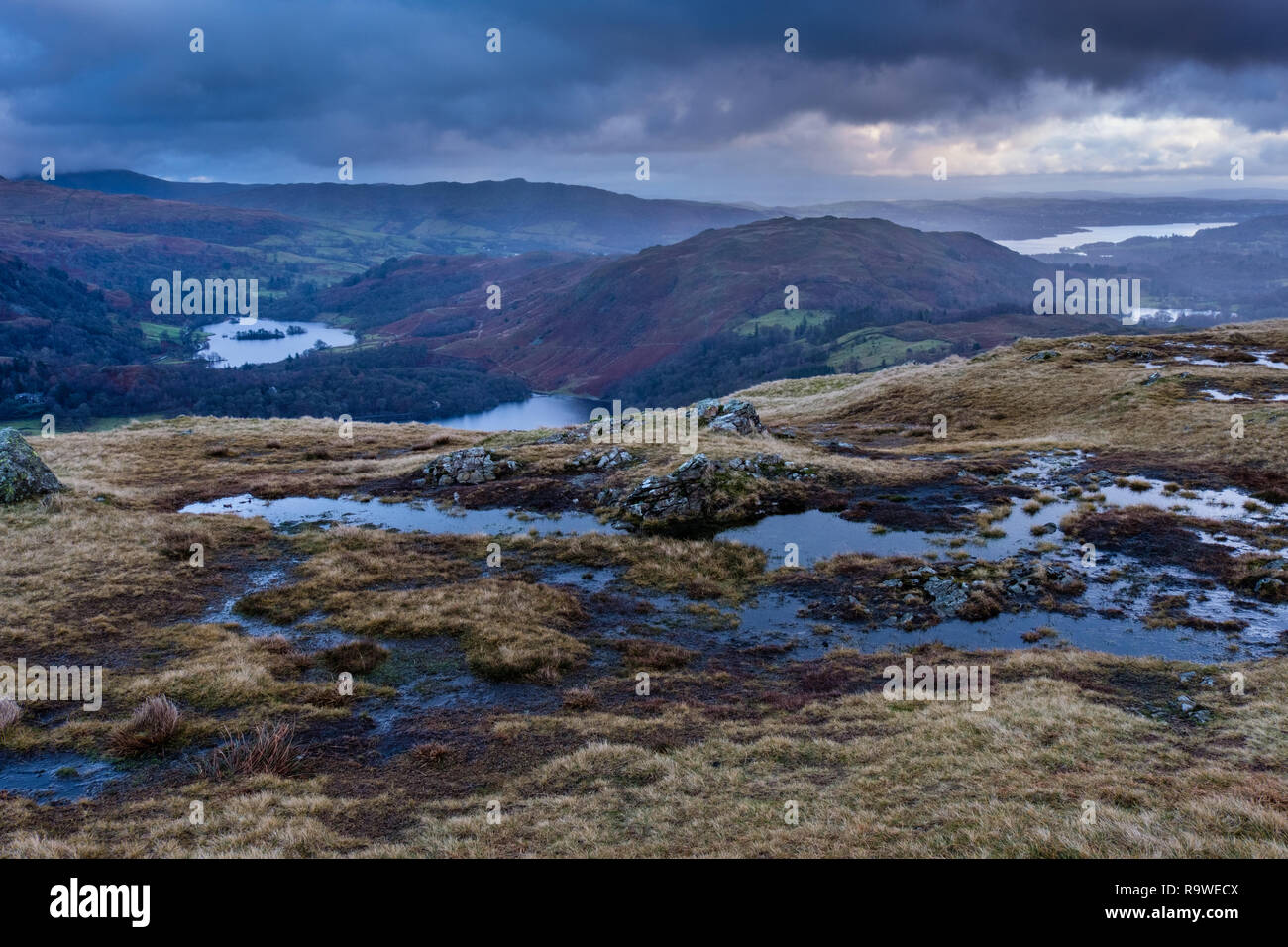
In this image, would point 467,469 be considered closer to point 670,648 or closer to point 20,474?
point 20,474

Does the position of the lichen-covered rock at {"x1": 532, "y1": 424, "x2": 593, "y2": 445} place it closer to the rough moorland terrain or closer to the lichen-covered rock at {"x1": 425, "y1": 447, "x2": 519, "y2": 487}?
the rough moorland terrain

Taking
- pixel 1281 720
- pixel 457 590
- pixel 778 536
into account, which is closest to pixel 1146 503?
pixel 778 536

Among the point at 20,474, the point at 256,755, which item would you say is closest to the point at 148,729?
the point at 256,755

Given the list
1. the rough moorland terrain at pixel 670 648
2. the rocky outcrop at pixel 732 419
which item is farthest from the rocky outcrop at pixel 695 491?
the rocky outcrop at pixel 732 419

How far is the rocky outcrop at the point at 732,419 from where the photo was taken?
49750mm

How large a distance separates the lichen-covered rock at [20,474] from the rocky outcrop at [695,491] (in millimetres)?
31017

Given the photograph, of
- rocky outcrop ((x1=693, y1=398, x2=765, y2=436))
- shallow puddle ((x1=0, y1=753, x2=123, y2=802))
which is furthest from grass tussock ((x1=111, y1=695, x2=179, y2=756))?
rocky outcrop ((x1=693, y1=398, x2=765, y2=436))

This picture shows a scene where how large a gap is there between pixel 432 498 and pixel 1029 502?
33401mm

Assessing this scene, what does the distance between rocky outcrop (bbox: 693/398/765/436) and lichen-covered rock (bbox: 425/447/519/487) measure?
49.9ft

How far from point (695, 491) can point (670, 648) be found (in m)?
14.1

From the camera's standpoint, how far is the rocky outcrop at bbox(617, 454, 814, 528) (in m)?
35.3

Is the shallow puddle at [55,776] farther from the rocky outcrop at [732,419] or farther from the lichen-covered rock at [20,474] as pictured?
the rocky outcrop at [732,419]

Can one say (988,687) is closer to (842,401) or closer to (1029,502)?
(1029,502)

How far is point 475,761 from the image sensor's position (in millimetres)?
16250
